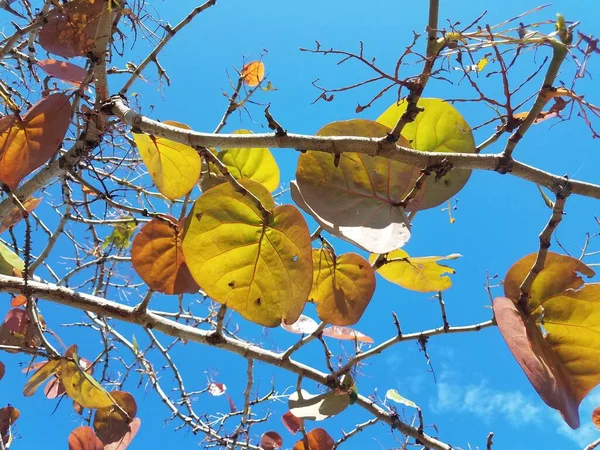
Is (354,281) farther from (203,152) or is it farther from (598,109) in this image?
(598,109)

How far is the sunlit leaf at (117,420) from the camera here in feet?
4.41

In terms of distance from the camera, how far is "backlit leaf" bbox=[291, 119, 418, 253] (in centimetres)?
64

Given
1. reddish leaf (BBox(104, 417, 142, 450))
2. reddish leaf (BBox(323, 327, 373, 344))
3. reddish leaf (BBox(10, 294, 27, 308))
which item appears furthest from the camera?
reddish leaf (BBox(10, 294, 27, 308))

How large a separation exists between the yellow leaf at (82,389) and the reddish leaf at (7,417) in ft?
2.73

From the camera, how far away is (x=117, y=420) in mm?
1359

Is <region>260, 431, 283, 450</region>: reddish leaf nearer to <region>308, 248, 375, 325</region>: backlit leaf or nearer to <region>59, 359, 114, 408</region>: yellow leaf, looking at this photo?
<region>59, 359, 114, 408</region>: yellow leaf

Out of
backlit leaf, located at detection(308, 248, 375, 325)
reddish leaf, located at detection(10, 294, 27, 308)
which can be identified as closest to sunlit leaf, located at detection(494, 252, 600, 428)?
backlit leaf, located at detection(308, 248, 375, 325)

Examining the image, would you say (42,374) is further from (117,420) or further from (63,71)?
(63,71)

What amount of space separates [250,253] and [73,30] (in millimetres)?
563

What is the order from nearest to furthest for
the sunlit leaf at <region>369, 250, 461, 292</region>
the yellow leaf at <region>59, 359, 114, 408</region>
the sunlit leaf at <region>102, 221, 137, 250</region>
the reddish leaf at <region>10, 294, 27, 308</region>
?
the sunlit leaf at <region>369, 250, 461, 292</region> → the yellow leaf at <region>59, 359, 114, 408</region> → the reddish leaf at <region>10, 294, 27, 308</region> → the sunlit leaf at <region>102, 221, 137, 250</region>

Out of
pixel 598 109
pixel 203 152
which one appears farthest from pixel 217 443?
pixel 598 109

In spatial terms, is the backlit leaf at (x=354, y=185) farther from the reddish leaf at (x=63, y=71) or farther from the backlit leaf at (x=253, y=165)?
the reddish leaf at (x=63, y=71)

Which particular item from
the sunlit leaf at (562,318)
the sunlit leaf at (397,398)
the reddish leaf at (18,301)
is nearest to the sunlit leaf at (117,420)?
the reddish leaf at (18,301)

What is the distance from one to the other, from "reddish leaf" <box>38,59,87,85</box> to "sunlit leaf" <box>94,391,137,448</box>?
88 centimetres
